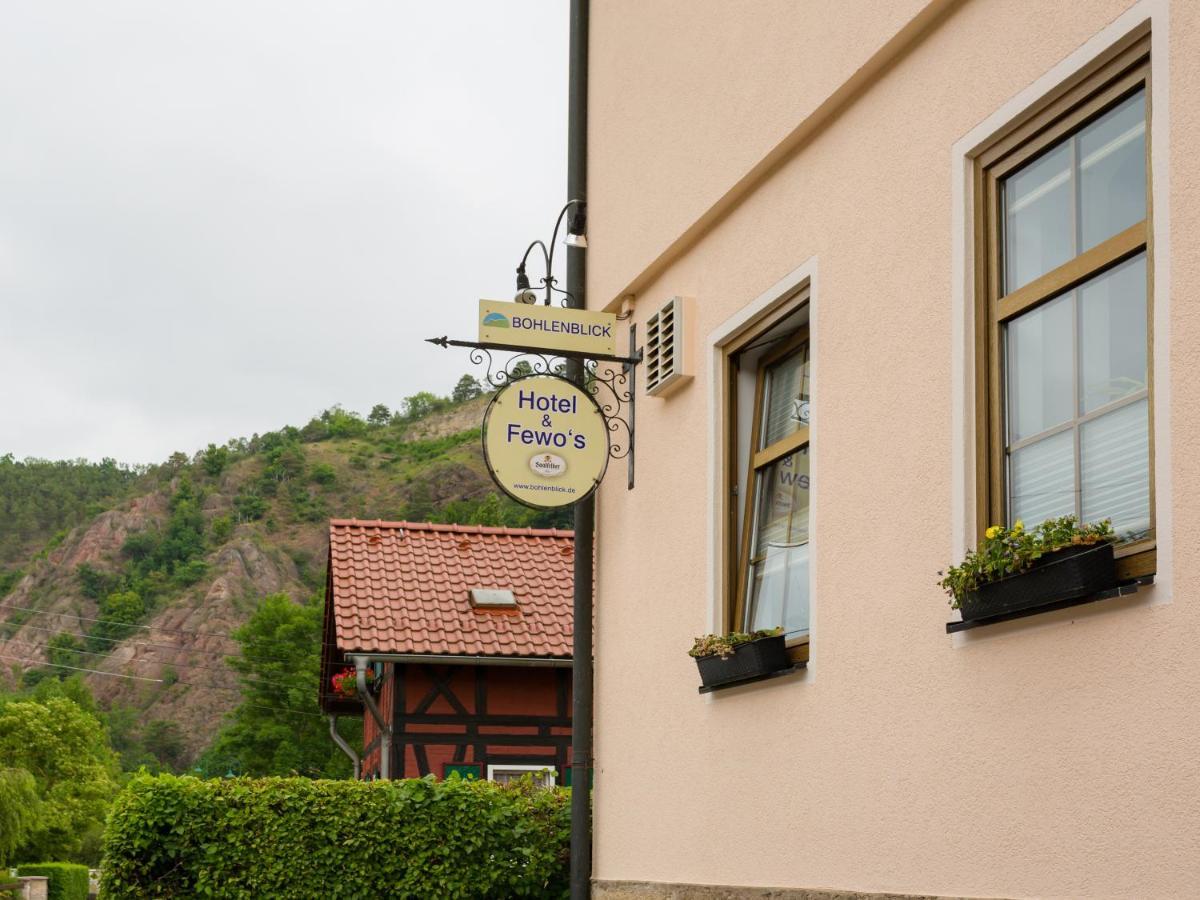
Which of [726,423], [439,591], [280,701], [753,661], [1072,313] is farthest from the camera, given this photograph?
[280,701]

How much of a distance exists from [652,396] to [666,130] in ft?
4.43

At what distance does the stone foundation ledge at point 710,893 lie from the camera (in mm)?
5430

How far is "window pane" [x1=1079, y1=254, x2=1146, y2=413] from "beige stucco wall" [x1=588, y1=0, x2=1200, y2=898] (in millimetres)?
302

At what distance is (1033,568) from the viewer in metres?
4.30

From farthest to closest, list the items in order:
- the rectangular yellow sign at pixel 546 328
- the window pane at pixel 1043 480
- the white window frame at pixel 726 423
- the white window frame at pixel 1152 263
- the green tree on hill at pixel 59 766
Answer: the green tree on hill at pixel 59 766 → the rectangular yellow sign at pixel 546 328 → the white window frame at pixel 726 423 → the window pane at pixel 1043 480 → the white window frame at pixel 1152 263

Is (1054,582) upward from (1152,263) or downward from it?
downward

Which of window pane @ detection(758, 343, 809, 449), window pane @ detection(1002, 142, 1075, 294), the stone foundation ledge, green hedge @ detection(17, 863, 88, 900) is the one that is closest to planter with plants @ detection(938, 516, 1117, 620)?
window pane @ detection(1002, 142, 1075, 294)

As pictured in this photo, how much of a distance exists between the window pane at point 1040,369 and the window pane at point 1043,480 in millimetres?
58

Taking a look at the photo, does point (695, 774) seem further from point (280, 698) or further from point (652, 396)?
point (280, 698)

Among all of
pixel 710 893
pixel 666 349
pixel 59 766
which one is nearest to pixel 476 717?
pixel 666 349

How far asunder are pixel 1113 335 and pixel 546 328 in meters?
4.11

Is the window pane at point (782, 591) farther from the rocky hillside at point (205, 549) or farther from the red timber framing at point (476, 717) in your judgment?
the rocky hillside at point (205, 549)

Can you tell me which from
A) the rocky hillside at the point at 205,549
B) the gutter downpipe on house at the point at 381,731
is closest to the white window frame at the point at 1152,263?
the gutter downpipe on house at the point at 381,731

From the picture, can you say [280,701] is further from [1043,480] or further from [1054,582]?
[1054,582]
